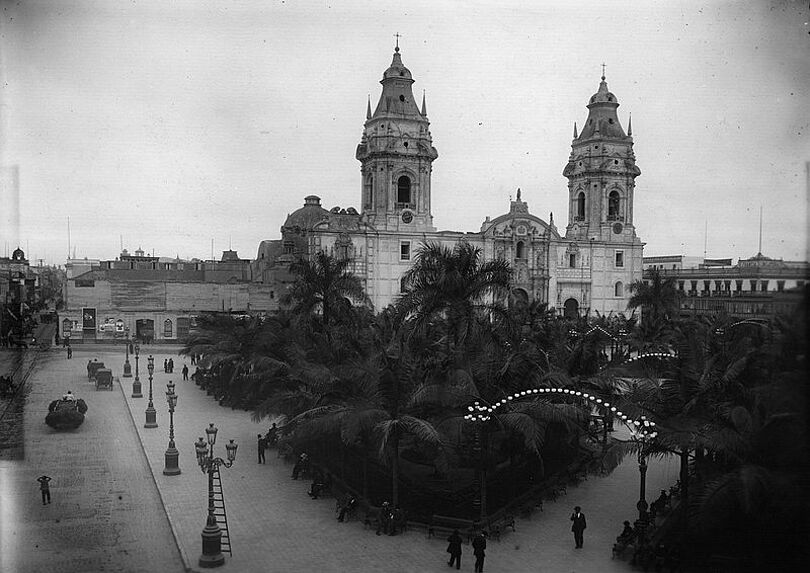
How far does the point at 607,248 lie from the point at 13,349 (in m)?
47.7

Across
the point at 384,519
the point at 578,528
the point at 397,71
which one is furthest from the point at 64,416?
the point at 397,71

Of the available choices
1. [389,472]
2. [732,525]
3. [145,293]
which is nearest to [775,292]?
[732,525]

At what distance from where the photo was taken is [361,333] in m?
27.1

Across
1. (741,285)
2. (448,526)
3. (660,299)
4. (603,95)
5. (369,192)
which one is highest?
(603,95)

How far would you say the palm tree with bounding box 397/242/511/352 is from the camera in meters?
23.5

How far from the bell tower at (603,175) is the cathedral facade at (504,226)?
0.09 m

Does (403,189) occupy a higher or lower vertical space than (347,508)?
higher

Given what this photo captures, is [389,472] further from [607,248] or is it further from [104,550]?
[607,248]

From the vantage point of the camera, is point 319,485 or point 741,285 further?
point 741,285

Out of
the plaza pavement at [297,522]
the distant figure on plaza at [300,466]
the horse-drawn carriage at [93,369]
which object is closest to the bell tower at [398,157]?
the horse-drawn carriage at [93,369]

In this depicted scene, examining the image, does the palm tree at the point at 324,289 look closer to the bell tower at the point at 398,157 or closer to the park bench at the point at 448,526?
Result: the park bench at the point at 448,526

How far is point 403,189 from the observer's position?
60125 mm

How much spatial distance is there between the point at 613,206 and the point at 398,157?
69.6 feet

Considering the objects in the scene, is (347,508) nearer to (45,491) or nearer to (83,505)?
(83,505)
